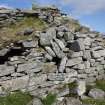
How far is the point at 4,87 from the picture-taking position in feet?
65.8

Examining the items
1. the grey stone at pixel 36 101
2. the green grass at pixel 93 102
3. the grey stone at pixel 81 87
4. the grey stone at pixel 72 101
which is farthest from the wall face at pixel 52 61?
the green grass at pixel 93 102

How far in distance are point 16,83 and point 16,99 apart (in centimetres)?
120

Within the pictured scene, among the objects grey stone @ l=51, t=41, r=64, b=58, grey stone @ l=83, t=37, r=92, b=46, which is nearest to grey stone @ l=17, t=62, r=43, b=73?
grey stone @ l=51, t=41, r=64, b=58

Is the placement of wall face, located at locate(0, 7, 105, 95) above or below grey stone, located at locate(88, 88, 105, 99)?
above

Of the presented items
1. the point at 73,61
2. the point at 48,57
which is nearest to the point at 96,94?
the point at 73,61

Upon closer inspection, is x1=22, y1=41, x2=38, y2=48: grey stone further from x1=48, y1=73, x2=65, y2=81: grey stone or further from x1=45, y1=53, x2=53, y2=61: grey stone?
x1=48, y1=73, x2=65, y2=81: grey stone

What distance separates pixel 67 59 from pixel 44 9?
249 inches

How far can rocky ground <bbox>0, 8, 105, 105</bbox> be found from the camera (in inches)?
807

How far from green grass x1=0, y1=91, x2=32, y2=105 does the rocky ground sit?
0.41 metres

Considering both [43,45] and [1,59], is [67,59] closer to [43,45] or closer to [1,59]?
[43,45]

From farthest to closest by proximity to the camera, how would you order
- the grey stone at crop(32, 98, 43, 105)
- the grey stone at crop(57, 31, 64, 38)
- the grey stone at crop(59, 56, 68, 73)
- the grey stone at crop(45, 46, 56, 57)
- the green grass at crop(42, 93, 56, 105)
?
1. the grey stone at crop(57, 31, 64, 38)
2. the grey stone at crop(45, 46, 56, 57)
3. the grey stone at crop(59, 56, 68, 73)
4. the green grass at crop(42, 93, 56, 105)
5. the grey stone at crop(32, 98, 43, 105)

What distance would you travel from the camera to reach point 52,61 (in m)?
22.6

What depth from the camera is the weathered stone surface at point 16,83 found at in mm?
20109

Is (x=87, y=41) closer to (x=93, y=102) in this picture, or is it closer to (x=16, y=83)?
(x=93, y=102)
